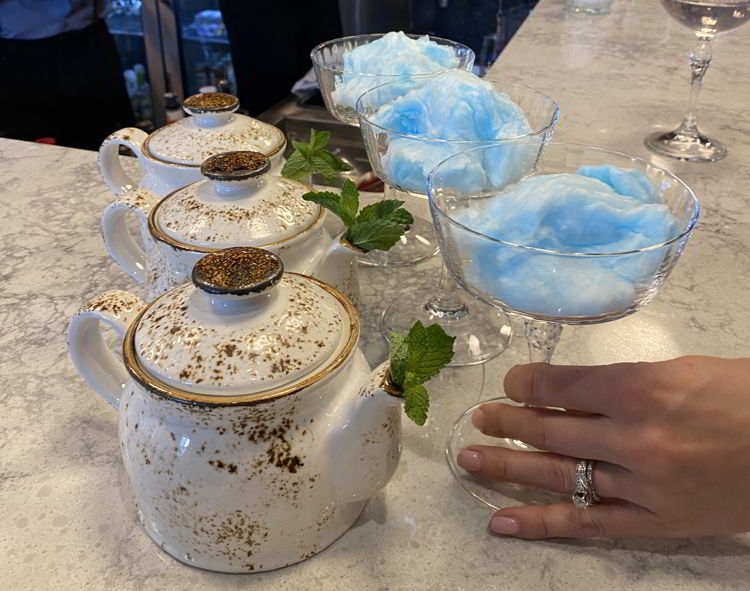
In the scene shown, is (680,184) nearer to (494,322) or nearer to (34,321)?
(494,322)

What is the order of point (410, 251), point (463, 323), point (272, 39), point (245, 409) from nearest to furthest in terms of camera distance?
1. point (245, 409)
2. point (463, 323)
3. point (410, 251)
4. point (272, 39)

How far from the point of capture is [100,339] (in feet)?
2.06

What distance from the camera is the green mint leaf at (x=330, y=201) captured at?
0.70 meters

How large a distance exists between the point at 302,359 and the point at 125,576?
0.24 metres

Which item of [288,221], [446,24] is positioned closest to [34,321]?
[288,221]

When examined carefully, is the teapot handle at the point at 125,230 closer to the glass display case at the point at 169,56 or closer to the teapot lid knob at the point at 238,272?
the teapot lid knob at the point at 238,272

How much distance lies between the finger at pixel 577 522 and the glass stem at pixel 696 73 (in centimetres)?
105


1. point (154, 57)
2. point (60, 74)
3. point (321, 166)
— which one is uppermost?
point (321, 166)

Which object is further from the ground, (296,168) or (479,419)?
(296,168)

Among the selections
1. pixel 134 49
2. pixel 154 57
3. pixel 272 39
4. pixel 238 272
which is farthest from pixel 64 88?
pixel 238 272

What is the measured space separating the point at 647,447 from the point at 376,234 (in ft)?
1.04

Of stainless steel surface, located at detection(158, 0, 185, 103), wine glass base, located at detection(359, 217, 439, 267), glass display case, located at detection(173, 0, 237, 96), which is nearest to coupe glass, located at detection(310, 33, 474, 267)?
wine glass base, located at detection(359, 217, 439, 267)

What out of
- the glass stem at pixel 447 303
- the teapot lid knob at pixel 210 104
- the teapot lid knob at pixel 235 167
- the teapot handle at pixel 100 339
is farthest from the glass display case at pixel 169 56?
the teapot handle at pixel 100 339

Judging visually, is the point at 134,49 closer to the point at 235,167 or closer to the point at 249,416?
the point at 235,167
